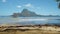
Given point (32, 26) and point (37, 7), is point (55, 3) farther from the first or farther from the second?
point (32, 26)

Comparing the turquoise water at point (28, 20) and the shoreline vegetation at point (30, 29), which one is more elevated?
the turquoise water at point (28, 20)

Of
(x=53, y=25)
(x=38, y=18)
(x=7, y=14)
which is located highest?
(x=7, y=14)

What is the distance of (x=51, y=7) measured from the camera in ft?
6.73

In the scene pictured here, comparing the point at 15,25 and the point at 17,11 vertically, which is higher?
the point at 17,11

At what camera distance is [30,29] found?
2029mm

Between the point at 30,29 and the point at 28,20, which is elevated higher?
the point at 28,20

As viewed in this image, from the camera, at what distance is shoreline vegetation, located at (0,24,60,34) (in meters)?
2.02

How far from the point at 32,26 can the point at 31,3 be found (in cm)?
36

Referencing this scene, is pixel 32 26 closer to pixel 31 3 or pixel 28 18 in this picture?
pixel 28 18

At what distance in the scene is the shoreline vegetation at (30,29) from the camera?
202 centimetres

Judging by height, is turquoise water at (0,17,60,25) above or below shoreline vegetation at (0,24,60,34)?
above

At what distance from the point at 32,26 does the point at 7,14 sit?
425mm

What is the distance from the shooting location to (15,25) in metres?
2.04

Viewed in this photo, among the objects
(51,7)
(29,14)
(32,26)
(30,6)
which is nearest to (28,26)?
(32,26)
